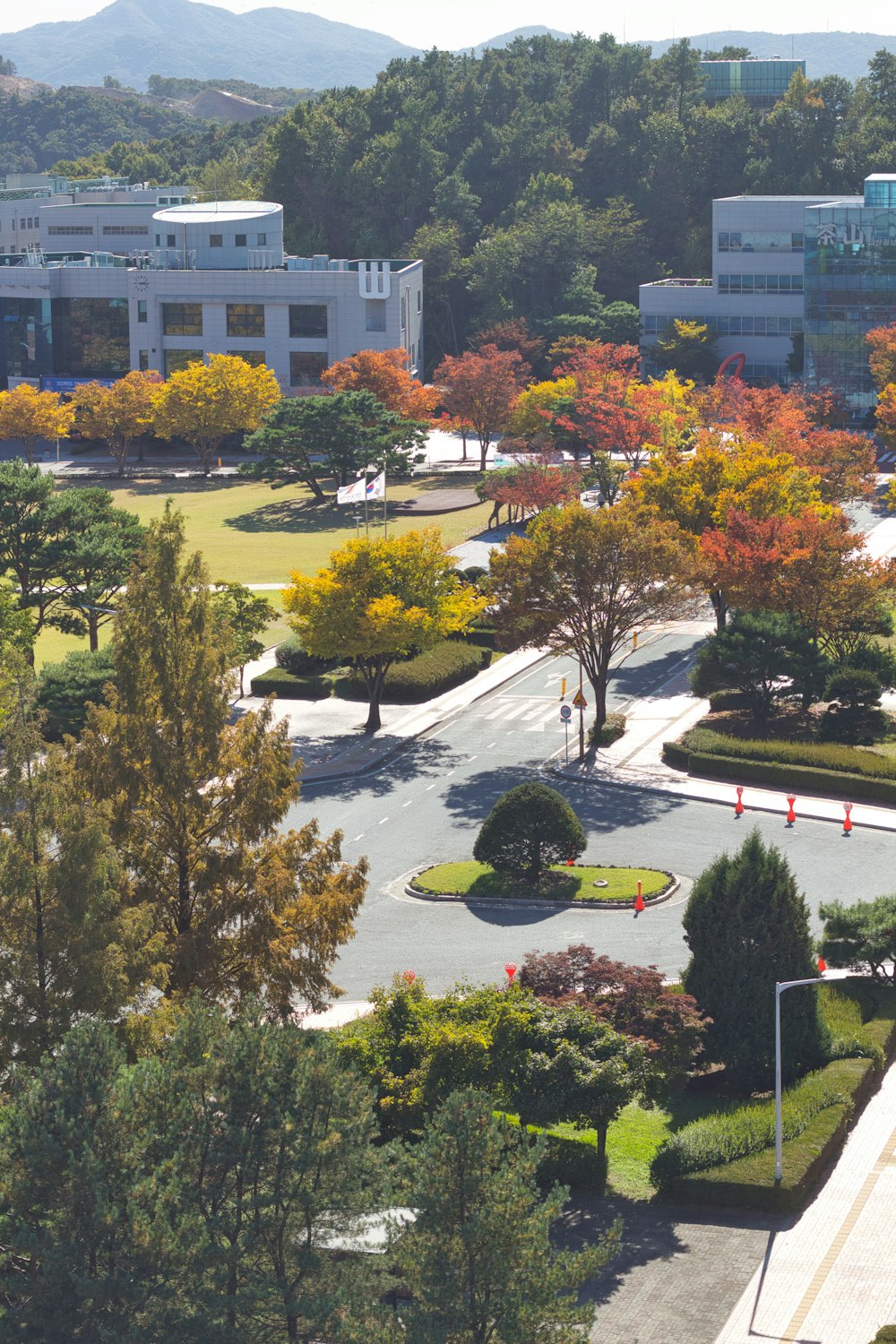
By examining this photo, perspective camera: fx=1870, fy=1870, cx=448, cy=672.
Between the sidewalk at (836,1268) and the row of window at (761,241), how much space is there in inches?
4657

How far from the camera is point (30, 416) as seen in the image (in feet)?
446

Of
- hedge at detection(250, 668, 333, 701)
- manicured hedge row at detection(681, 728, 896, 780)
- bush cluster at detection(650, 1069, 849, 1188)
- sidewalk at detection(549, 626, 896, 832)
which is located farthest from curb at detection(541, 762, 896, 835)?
bush cluster at detection(650, 1069, 849, 1188)

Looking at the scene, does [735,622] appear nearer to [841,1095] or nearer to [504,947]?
[504,947]

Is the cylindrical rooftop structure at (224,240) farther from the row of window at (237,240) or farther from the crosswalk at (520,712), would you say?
the crosswalk at (520,712)

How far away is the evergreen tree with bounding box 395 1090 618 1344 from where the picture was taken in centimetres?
2758

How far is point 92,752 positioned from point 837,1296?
19544 mm

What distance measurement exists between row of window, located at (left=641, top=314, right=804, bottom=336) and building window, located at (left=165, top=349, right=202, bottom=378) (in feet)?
122

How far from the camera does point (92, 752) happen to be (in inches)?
1657

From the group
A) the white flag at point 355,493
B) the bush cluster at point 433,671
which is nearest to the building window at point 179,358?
the white flag at point 355,493

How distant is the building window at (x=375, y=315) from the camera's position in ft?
495

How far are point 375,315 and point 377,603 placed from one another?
84.4 metres

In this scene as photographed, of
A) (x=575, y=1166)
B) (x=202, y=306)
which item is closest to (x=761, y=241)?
(x=202, y=306)

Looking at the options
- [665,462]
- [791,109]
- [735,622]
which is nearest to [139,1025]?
[735,622]

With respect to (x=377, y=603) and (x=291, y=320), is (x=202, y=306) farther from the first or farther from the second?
(x=377, y=603)
